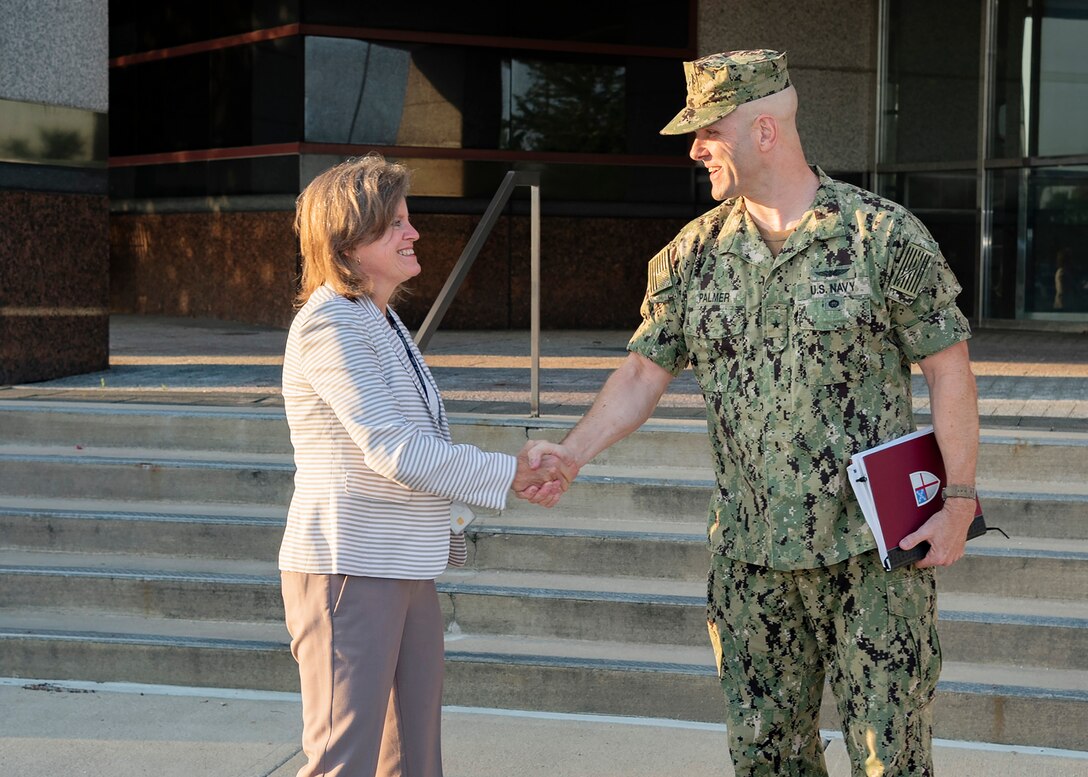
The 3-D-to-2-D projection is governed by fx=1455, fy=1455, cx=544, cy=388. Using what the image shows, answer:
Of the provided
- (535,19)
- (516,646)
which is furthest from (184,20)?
(516,646)

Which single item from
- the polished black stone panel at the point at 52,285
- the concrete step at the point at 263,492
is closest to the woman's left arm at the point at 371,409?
the concrete step at the point at 263,492

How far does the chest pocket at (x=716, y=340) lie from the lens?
302 cm

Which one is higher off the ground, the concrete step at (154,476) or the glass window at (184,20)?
the glass window at (184,20)

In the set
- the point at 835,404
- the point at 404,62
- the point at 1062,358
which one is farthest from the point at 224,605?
the point at 404,62

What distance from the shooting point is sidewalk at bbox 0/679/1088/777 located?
4117mm

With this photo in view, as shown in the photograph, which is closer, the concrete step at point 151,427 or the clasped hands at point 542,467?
the clasped hands at point 542,467

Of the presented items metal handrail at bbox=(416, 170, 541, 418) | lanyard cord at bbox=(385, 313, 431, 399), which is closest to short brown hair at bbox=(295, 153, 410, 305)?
lanyard cord at bbox=(385, 313, 431, 399)

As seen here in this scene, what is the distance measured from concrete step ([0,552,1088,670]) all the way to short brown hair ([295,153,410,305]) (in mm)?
2152

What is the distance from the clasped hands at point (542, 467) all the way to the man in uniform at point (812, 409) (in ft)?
1.22

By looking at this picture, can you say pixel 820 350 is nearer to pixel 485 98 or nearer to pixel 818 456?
pixel 818 456

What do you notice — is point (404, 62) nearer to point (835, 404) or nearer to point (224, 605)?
point (224, 605)

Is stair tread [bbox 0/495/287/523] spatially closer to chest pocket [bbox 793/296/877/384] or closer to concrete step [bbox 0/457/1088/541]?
concrete step [bbox 0/457/1088/541]

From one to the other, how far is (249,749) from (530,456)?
166 centimetres

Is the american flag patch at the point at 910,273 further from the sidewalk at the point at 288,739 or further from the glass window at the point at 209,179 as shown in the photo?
the glass window at the point at 209,179
